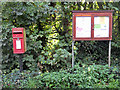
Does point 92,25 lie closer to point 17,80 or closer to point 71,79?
point 71,79

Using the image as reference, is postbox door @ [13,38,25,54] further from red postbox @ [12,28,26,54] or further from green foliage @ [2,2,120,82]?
green foliage @ [2,2,120,82]

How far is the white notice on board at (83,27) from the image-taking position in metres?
4.23

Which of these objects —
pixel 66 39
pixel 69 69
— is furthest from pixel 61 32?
pixel 69 69

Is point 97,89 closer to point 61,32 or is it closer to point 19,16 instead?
point 61,32

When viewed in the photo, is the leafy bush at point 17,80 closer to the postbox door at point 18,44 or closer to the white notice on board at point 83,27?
the postbox door at point 18,44

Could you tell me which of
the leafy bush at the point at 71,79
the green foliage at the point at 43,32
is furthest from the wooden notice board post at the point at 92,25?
the leafy bush at the point at 71,79

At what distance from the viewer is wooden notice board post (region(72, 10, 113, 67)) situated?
13.9ft

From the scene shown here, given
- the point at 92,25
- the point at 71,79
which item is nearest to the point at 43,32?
the point at 92,25

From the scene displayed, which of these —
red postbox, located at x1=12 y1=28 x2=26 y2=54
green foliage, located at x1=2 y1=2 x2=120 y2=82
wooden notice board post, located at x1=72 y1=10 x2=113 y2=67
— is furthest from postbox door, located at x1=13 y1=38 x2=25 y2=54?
wooden notice board post, located at x1=72 y1=10 x2=113 y2=67

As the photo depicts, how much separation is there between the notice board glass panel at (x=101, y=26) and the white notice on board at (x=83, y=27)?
9.0 inches

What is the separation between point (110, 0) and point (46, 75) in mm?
3724

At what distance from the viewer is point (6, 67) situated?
4910 mm

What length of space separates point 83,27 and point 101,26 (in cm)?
59

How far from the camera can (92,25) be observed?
4.25 m
